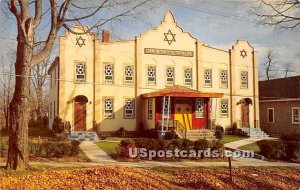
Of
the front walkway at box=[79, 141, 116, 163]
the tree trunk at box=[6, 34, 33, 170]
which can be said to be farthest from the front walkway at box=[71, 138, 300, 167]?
the tree trunk at box=[6, 34, 33, 170]

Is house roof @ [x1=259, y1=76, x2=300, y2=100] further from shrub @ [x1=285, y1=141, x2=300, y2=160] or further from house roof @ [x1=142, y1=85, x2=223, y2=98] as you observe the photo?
house roof @ [x1=142, y1=85, x2=223, y2=98]

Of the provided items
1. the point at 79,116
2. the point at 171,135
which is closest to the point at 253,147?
the point at 171,135

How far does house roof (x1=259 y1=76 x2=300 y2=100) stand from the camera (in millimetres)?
7879

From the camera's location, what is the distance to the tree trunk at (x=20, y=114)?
6473mm

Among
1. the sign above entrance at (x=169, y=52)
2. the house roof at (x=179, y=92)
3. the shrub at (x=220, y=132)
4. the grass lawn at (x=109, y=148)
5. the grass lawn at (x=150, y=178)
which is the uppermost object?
the sign above entrance at (x=169, y=52)

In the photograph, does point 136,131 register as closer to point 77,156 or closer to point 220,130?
point 220,130

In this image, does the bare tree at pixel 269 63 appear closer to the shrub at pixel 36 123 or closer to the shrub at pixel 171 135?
the shrub at pixel 36 123

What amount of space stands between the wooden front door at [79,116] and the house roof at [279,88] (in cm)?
754

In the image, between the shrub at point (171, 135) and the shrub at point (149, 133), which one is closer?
the shrub at point (171, 135)

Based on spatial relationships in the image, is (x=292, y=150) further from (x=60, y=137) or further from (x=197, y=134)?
(x=60, y=137)

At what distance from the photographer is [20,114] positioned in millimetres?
6676

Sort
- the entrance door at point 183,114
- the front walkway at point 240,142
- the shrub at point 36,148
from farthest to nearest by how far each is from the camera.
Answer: the entrance door at point 183,114 → the front walkway at point 240,142 → the shrub at point 36,148

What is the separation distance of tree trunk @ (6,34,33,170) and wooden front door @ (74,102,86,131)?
7011 mm

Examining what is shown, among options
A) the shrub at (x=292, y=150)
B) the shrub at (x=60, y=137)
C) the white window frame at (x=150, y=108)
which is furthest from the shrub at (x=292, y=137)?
the white window frame at (x=150, y=108)
